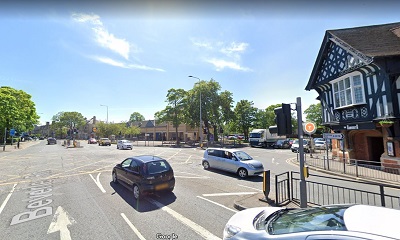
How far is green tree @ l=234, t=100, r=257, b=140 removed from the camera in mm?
46422

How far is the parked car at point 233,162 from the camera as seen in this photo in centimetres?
1103

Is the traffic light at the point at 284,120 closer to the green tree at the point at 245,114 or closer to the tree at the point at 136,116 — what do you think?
the green tree at the point at 245,114

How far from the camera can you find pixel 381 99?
12.6 m

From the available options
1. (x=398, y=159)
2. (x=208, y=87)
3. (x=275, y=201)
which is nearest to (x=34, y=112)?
(x=208, y=87)

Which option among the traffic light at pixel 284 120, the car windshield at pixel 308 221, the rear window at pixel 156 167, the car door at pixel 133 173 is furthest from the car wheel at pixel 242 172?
the car windshield at pixel 308 221

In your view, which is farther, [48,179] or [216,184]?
[48,179]

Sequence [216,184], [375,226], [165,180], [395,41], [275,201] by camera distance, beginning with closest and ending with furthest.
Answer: [375,226], [275,201], [165,180], [216,184], [395,41]

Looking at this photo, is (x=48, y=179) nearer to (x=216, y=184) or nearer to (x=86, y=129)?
(x=216, y=184)

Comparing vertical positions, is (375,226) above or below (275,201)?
above

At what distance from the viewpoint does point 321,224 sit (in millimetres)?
2633

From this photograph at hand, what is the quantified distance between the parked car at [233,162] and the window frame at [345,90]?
8.91 meters

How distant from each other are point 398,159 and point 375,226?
1417 cm

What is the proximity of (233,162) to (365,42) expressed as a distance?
1322 cm

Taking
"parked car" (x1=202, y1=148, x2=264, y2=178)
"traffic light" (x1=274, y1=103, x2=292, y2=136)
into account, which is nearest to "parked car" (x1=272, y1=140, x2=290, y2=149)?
"parked car" (x1=202, y1=148, x2=264, y2=178)
